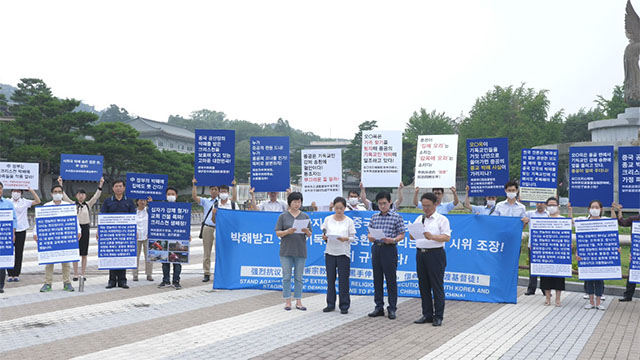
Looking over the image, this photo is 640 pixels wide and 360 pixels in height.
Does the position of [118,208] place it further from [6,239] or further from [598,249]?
[598,249]

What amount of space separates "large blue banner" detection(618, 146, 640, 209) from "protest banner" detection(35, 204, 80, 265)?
982cm

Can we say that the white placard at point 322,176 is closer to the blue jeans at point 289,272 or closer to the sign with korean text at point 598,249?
the blue jeans at point 289,272

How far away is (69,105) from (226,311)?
35635 millimetres

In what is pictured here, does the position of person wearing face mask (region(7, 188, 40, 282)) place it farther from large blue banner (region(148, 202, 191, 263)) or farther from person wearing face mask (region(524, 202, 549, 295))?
person wearing face mask (region(524, 202, 549, 295))

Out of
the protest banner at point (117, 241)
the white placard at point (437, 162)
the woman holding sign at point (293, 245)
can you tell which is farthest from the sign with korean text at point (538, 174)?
the protest banner at point (117, 241)

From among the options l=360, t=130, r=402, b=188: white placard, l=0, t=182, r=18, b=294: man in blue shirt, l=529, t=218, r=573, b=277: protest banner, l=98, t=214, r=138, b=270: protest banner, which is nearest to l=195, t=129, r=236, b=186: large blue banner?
l=98, t=214, r=138, b=270: protest banner

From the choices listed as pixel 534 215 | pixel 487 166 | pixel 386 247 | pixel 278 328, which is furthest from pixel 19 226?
pixel 534 215

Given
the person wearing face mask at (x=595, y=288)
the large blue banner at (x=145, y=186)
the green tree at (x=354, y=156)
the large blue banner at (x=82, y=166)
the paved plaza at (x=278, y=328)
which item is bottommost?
the paved plaza at (x=278, y=328)

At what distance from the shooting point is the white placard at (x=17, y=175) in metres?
11.0

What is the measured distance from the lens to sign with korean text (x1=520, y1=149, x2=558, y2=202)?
10164 millimetres

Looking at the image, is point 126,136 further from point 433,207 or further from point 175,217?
point 433,207

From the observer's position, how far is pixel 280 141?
10.8 m

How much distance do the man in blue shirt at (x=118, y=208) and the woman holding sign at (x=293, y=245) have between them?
143 inches

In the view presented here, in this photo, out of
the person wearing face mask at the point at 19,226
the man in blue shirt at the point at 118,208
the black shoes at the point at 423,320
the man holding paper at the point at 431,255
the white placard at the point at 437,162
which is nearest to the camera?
the man holding paper at the point at 431,255
